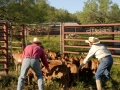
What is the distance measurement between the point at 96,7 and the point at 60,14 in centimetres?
3545

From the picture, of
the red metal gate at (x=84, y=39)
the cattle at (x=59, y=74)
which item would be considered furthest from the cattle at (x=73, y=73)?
the red metal gate at (x=84, y=39)

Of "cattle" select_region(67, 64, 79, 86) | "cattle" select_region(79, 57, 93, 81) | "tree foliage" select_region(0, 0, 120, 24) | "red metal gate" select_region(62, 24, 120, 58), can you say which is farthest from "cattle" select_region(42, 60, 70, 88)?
"tree foliage" select_region(0, 0, 120, 24)

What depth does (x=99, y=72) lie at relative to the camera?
7.98m

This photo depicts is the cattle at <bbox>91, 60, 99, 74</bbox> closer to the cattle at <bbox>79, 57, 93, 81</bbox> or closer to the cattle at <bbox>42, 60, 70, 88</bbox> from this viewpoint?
the cattle at <bbox>79, 57, 93, 81</bbox>

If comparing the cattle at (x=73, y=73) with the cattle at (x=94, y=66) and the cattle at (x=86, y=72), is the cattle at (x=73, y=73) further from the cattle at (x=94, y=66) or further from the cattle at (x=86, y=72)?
the cattle at (x=94, y=66)

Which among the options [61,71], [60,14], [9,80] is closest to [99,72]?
[61,71]

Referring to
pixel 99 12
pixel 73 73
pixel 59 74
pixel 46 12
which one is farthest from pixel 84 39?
pixel 99 12

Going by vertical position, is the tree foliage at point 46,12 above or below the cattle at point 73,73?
above

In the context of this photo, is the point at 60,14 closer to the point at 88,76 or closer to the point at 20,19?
the point at 20,19

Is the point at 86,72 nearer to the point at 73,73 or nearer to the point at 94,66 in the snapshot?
the point at 94,66

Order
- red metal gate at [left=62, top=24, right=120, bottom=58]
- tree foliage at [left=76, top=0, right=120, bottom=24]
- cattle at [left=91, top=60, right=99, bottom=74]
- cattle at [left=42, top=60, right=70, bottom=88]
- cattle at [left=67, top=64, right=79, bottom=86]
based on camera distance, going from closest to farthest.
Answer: cattle at [left=42, top=60, right=70, bottom=88] < cattle at [left=67, top=64, right=79, bottom=86] < cattle at [left=91, top=60, right=99, bottom=74] < red metal gate at [left=62, top=24, right=120, bottom=58] < tree foliage at [left=76, top=0, right=120, bottom=24]

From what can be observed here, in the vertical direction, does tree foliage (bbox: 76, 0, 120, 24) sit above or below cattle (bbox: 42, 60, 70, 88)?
above

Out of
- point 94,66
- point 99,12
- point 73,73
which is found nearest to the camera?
point 73,73

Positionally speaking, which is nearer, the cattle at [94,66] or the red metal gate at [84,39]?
the cattle at [94,66]
